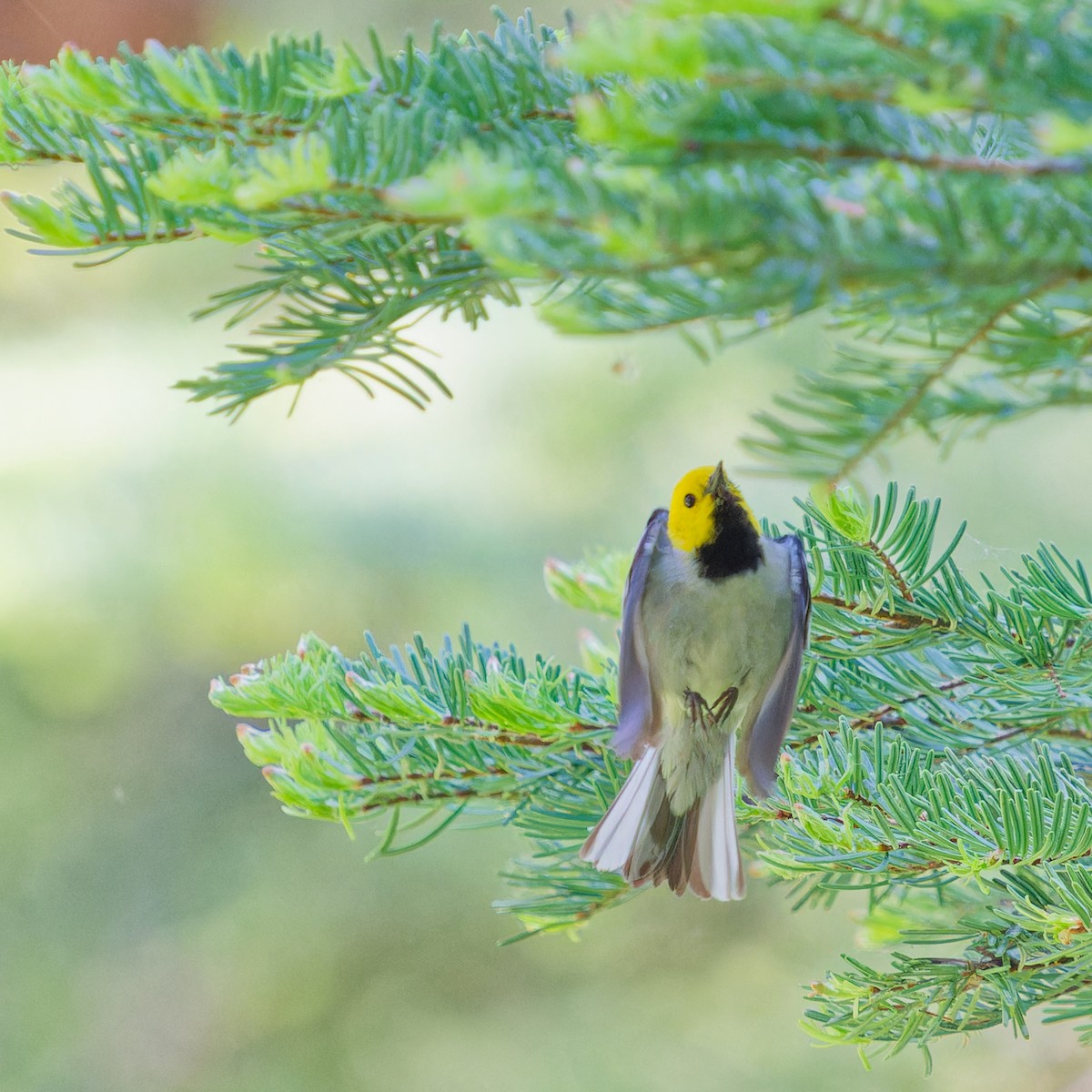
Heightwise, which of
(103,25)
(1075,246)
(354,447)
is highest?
(103,25)

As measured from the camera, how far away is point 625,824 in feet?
1.76

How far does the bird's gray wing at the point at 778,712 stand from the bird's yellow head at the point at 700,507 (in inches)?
4.8

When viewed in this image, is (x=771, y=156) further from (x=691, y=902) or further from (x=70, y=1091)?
(x=70, y=1091)

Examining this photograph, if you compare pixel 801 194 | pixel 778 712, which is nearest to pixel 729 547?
pixel 778 712

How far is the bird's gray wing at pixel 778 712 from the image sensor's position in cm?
57

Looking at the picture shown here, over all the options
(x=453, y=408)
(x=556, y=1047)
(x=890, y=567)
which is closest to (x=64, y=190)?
(x=890, y=567)

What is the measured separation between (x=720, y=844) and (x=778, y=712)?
8 cm

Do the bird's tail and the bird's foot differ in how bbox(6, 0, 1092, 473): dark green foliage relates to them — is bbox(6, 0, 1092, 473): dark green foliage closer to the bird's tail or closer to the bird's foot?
the bird's tail

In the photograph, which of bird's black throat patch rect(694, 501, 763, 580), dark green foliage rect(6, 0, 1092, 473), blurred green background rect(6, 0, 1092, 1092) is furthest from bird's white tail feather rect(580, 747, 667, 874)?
blurred green background rect(6, 0, 1092, 1092)

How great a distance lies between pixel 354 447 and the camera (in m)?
1.73

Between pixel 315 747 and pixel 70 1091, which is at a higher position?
pixel 315 747

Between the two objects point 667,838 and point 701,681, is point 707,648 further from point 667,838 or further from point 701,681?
point 667,838

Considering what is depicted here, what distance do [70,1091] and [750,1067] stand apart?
1056 millimetres

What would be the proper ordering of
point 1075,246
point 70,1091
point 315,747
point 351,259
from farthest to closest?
point 70,1091 → point 315,747 → point 351,259 → point 1075,246
